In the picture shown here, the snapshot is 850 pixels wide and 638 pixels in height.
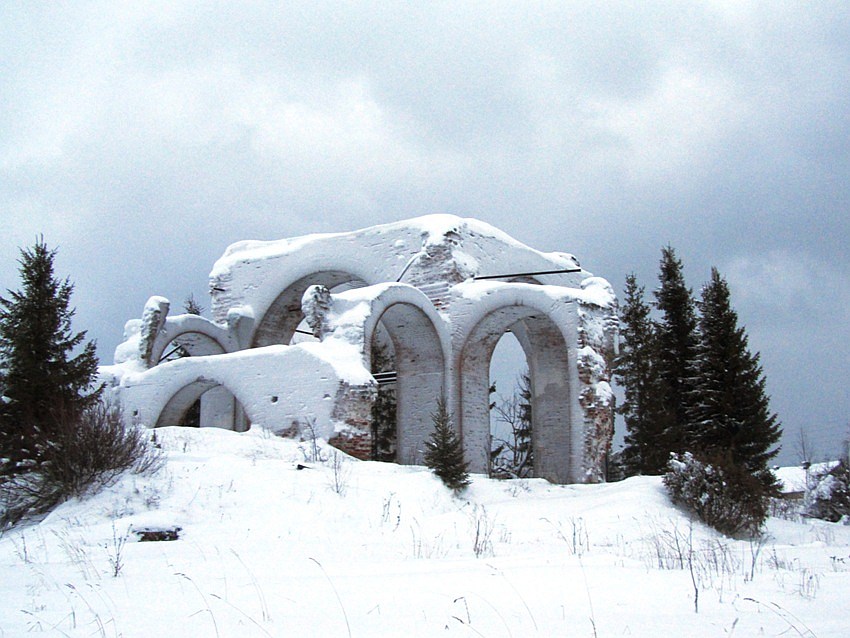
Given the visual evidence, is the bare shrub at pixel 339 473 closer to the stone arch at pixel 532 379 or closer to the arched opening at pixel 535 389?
the stone arch at pixel 532 379

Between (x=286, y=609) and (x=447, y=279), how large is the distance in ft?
43.1

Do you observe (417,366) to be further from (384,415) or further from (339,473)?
(384,415)

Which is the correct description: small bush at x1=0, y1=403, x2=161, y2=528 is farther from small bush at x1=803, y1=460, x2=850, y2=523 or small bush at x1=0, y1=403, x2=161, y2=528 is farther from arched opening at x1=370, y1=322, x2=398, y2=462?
arched opening at x1=370, y1=322, x2=398, y2=462

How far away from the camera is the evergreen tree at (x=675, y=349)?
21.5 metres

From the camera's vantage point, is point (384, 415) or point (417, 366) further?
point (384, 415)

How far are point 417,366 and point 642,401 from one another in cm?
913

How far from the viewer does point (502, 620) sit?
3811 millimetres

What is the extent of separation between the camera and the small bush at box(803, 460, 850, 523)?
567 inches

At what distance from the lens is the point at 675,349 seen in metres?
23.4

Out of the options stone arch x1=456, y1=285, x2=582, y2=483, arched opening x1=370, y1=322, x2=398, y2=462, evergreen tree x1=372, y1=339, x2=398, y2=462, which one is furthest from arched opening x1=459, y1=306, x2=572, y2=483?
evergreen tree x1=372, y1=339, x2=398, y2=462

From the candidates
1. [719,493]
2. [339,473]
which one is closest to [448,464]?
[339,473]

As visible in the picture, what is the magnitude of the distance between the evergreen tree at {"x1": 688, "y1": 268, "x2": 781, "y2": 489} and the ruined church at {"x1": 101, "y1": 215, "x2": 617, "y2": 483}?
4.20 m

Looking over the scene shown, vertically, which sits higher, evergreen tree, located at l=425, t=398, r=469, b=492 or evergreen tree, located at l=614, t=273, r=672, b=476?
evergreen tree, located at l=614, t=273, r=672, b=476

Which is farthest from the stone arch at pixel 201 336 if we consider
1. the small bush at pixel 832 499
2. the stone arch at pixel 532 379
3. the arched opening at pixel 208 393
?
the small bush at pixel 832 499
